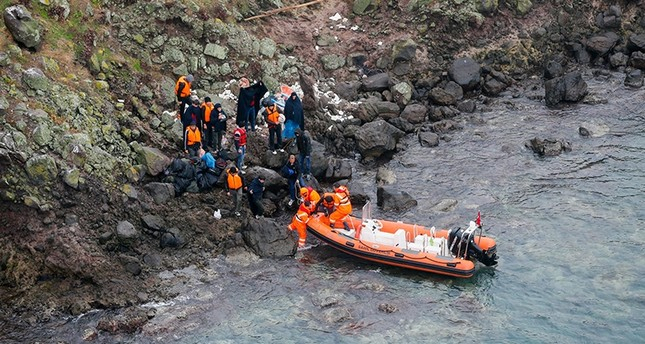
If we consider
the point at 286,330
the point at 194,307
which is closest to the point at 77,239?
the point at 194,307

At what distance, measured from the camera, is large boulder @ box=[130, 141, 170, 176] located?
71.9 ft

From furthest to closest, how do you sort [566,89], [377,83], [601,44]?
[601,44] < [566,89] < [377,83]

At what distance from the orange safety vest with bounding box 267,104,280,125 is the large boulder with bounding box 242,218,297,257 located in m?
4.00

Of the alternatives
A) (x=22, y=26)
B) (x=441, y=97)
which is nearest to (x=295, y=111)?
(x=441, y=97)

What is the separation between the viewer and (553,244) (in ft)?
69.7

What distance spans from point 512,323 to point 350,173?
8449 millimetres

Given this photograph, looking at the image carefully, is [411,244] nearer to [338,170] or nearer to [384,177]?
[384,177]

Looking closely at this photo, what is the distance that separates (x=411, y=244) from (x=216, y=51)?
34.4 feet

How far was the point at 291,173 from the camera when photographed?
2255 centimetres

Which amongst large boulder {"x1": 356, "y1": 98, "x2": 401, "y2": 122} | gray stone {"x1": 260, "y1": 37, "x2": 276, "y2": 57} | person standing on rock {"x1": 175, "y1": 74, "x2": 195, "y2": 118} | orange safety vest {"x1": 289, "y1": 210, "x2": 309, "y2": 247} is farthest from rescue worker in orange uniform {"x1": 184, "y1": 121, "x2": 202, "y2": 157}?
large boulder {"x1": 356, "y1": 98, "x2": 401, "y2": 122}

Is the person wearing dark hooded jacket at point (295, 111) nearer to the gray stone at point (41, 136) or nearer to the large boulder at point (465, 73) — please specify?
the gray stone at point (41, 136)

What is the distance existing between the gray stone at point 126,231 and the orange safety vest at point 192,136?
139 inches

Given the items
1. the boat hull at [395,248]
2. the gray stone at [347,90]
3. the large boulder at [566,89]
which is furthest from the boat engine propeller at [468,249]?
the large boulder at [566,89]

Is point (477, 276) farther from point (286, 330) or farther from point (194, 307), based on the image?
point (194, 307)
